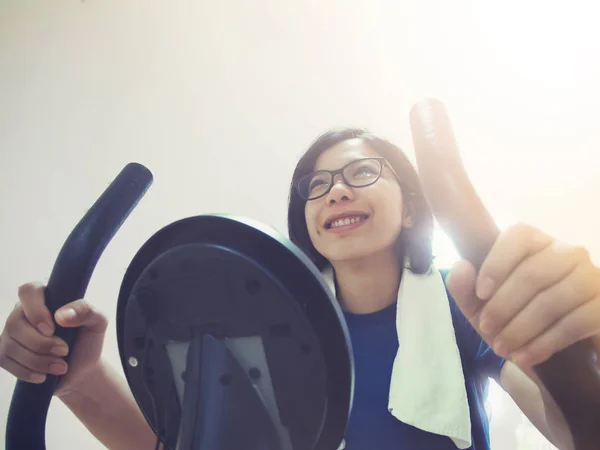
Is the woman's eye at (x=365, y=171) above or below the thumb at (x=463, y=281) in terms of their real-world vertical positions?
above

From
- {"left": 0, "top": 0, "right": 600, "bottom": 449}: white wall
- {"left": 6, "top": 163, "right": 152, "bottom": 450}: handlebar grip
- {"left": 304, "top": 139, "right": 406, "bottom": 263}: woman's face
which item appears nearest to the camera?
{"left": 6, "top": 163, "right": 152, "bottom": 450}: handlebar grip

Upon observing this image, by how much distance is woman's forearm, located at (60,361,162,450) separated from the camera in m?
0.49

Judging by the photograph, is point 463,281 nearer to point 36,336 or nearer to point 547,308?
point 547,308

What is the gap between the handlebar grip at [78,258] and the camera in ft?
1.07

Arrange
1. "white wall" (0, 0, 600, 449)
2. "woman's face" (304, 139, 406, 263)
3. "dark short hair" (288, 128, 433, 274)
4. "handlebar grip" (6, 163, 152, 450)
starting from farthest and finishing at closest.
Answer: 1. "white wall" (0, 0, 600, 449)
2. "dark short hair" (288, 128, 433, 274)
3. "woman's face" (304, 139, 406, 263)
4. "handlebar grip" (6, 163, 152, 450)

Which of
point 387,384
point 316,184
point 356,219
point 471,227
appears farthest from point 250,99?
point 471,227

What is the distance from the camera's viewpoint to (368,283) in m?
0.67

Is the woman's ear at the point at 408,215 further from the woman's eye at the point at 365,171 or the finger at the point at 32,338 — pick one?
the finger at the point at 32,338

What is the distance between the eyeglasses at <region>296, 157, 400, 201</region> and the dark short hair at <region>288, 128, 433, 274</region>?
0.04m

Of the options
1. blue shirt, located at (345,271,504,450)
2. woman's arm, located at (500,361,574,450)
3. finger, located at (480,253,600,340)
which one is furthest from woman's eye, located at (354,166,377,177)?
finger, located at (480,253,600,340)

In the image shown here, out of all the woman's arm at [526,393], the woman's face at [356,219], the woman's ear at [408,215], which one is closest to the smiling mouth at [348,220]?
the woman's face at [356,219]

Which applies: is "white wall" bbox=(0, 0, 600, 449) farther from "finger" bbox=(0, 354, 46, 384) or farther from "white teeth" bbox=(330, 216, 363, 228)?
"finger" bbox=(0, 354, 46, 384)

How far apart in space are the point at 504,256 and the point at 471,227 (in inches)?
1.1

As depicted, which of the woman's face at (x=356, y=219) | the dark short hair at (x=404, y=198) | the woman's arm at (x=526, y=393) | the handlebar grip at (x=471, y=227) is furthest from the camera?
the dark short hair at (x=404, y=198)
